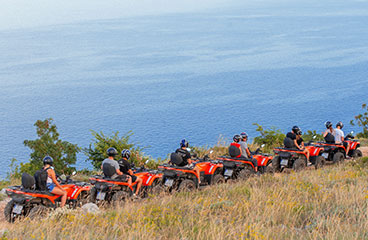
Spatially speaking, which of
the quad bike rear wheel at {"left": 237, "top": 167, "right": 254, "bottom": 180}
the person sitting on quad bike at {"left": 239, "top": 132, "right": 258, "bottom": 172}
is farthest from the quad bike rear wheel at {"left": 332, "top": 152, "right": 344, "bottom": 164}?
the quad bike rear wheel at {"left": 237, "top": 167, "right": 254, "bottom": 180}

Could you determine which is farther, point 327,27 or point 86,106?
point 327,27

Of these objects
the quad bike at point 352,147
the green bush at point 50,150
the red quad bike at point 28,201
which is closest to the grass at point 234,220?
the red quad bike at point 28,201

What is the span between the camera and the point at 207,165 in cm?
1469

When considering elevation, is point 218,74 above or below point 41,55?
below

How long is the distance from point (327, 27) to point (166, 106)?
94.9 m

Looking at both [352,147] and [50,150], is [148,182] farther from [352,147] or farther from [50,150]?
[352,147]

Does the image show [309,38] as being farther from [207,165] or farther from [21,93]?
[207,165]

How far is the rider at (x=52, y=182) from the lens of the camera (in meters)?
11.6

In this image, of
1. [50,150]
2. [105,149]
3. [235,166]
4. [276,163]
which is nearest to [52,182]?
[235,166]

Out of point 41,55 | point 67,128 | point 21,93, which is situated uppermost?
point 41,55

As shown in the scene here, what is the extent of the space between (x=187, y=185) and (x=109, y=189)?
2.29 metres

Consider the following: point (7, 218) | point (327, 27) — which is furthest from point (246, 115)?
point (327, 27)

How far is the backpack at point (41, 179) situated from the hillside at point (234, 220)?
2.11 metres

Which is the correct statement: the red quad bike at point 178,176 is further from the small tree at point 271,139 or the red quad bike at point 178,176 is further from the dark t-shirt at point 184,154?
the small tree at point 271,139
